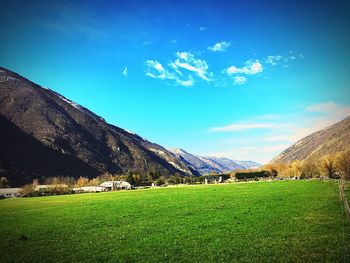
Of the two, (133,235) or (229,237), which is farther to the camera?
(133,235)

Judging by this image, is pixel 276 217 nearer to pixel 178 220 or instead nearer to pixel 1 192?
pixel 178 220

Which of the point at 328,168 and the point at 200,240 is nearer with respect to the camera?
the point at 200,240

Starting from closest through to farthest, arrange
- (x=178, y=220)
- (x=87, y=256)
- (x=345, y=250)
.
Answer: (x=345, y=250) → (x=87, y=256) → (x=178, y=220)

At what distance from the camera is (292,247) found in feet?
56.7

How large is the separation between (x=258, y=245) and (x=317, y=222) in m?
8.21

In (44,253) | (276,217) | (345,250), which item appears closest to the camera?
(345,250)

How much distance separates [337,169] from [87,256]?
494 feet

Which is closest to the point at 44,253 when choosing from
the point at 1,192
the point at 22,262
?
the point at 22,262

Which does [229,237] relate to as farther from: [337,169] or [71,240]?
[337,169]

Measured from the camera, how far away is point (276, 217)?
88.4 ft

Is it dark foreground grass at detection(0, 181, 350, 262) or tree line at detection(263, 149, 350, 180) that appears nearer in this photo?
dark foreground grass at detection(0, 181, 350, 262)

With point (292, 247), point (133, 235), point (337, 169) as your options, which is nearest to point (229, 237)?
point (292, 247)

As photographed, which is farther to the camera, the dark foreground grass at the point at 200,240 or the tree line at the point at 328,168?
the tree line at the point at 328,168

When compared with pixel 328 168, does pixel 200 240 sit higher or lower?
higher
